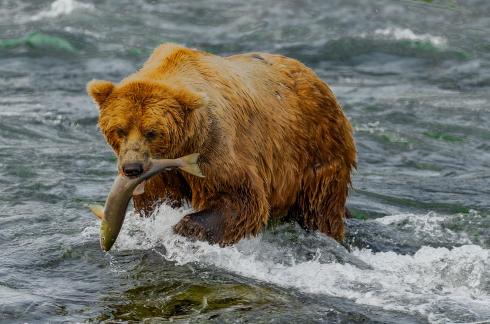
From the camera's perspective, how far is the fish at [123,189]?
692cm

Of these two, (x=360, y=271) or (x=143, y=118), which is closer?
(x=143, y=118)

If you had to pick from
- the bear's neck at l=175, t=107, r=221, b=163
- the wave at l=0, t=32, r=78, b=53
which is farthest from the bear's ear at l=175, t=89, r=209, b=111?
the wave at l=0, t=32, r=78, b=53

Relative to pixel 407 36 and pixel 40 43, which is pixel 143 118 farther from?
pixel 407 36

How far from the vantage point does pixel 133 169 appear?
6.80 m

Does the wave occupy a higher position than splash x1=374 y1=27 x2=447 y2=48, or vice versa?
splash x1=374 y1=27 x2=447 y2=48

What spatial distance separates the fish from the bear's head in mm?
76

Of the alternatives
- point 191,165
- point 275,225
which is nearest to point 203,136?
point 191,165

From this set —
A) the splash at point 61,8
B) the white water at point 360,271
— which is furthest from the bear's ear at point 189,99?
the splash at point 61,8

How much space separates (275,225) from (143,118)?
2.03 m

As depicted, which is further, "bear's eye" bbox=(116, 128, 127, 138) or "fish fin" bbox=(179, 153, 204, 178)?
"fish fin" bbox=(179, 153, 204, 178)

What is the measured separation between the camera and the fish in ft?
22.7

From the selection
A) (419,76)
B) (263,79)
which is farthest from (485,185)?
(419,76)

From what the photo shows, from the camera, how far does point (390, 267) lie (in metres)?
8.13

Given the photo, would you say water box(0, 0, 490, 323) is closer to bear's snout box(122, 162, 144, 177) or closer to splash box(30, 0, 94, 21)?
splash box(30, 0, 94, 21)
